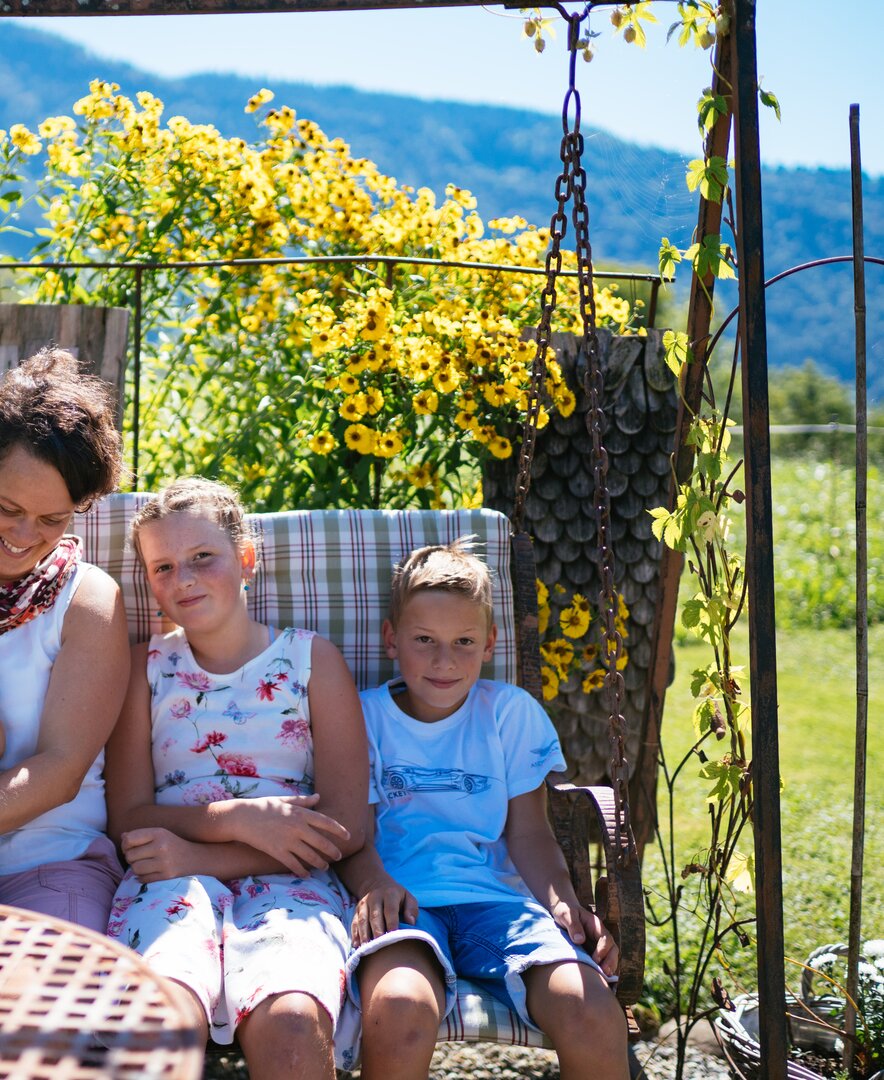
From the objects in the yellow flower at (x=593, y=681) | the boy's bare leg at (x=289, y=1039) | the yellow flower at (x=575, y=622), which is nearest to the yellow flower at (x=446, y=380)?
the yellow flower at (x=575, y=622)

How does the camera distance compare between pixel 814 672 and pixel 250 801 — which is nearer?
pixel 250 801

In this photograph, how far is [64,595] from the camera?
86.9 inches

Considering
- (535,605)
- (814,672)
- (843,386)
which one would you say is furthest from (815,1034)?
(843,386)

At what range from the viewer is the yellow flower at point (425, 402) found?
10.8 feet

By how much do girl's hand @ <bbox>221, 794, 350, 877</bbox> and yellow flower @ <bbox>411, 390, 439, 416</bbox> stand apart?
146cm

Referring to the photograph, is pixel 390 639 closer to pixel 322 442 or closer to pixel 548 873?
pixel 548 873

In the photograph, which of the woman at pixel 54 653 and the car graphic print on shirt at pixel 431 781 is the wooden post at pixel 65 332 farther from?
the car graphic print on shirt at pixel 431 781

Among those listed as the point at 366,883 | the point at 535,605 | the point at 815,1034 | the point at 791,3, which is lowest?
the point at 815,1034

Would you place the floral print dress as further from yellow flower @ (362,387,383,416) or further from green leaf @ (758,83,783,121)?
green leaf @ (758,83,783,121)

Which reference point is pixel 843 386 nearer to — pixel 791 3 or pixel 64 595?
pixel 791 3

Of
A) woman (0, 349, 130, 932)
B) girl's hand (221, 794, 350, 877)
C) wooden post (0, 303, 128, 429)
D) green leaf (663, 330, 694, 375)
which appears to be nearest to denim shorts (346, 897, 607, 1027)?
girl's hand (221, 794, 350, 877)

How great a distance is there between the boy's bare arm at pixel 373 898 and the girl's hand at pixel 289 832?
0.05 m

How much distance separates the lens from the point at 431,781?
2379 millimetres

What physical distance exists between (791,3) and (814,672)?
13.2 feet
